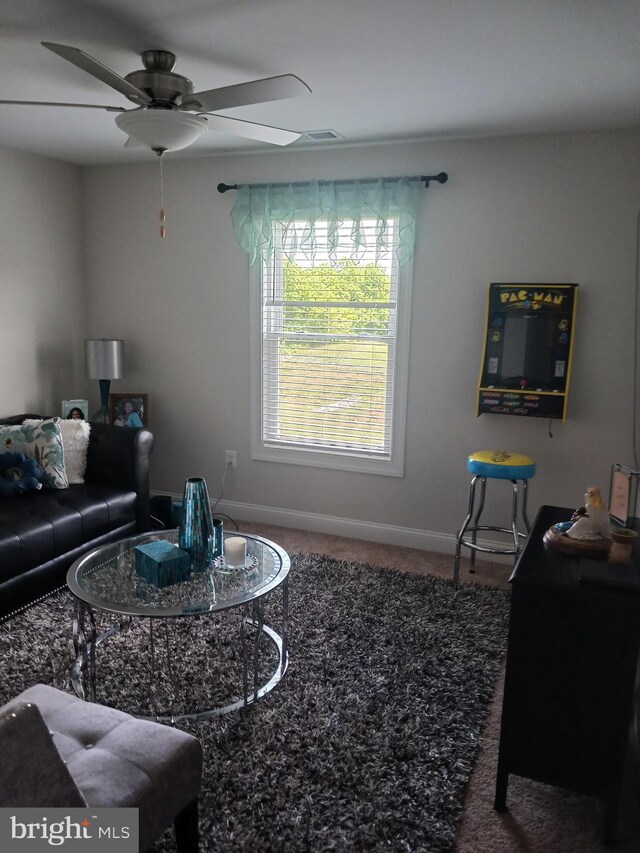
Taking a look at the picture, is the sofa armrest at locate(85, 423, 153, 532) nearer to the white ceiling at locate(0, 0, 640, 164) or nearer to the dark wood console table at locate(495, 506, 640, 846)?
the white ceiling at locate(0, 0, 640, 164)

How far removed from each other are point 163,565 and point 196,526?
200 millimetres

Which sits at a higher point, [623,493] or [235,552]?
[623,493]

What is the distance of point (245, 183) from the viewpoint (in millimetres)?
3918

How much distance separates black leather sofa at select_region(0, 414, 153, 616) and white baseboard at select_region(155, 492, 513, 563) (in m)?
0.74

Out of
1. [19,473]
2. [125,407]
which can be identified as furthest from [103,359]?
[19,473]

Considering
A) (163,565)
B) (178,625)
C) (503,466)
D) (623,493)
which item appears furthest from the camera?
(503,466)

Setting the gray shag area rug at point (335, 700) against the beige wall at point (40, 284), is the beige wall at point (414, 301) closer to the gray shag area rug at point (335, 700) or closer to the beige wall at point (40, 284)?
the beige wall at point (40, 284)

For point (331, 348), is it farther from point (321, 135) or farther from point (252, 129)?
point (252, 129)

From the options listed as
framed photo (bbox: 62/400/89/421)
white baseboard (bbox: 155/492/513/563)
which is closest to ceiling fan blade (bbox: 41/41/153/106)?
framed photo (bbox: 62/400/89/421)

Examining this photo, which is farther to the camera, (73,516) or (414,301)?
(414,301)

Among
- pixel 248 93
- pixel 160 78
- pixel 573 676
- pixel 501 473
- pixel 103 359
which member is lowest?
pixel 573 676

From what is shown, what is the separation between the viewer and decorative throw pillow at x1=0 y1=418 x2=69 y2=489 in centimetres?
338

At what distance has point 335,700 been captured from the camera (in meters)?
2.30

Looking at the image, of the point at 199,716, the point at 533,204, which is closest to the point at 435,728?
the point at 199,716
